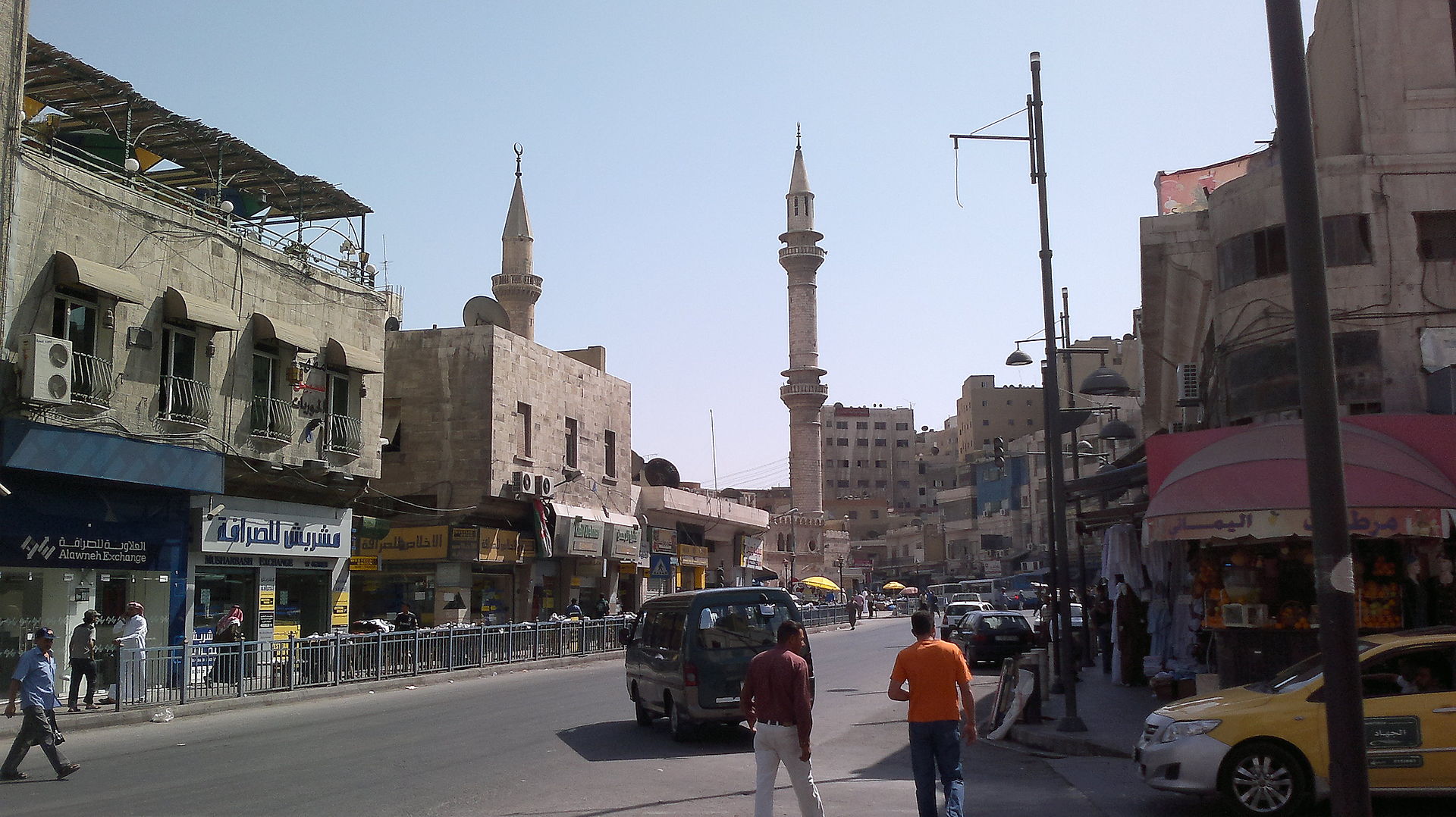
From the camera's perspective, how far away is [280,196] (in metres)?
28.2

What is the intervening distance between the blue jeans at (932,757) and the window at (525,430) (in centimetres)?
2889

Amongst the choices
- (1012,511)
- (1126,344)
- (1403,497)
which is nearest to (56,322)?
(1403,497)

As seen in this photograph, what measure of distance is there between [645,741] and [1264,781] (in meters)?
7.42

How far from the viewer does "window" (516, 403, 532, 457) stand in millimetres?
36219

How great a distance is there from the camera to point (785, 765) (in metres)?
7.83

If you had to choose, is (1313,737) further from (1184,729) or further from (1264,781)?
(1184,729)

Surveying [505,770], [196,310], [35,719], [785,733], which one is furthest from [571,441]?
[785,733]

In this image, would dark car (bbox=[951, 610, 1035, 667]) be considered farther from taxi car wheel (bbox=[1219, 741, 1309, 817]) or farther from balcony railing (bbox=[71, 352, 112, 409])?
balcony railing (bbox=[71, 352, 112, 409])

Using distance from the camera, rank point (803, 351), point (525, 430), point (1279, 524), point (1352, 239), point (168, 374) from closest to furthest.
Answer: point (1279, 524) → point (1352, 239) → point (168, 374) → point (525, 430) → point (803, 351)

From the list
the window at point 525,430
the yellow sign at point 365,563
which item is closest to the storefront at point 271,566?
the yellow sign at point 365,563

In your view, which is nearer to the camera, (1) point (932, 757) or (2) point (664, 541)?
(1) point (932, 757)

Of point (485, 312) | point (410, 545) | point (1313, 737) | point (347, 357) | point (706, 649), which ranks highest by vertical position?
point (485, 312)

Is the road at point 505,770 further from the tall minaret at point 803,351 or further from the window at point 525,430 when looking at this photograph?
the tall minaret at point 803,351

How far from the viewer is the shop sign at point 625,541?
136ft
